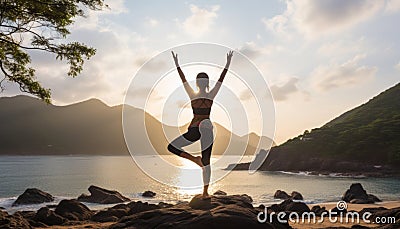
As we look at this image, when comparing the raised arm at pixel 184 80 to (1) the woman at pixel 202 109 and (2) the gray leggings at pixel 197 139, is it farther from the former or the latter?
(2) the gray leggings at pixel 197 139

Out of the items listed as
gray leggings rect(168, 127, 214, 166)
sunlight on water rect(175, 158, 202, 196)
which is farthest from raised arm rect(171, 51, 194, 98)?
sunlight on water rect(175, 158, 202, 196)

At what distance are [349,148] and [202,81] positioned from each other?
130 metres

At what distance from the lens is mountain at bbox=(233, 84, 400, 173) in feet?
384

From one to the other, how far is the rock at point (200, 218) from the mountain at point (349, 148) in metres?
112

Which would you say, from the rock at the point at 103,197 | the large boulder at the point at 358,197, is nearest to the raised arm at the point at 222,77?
the rock at the point at 103,197

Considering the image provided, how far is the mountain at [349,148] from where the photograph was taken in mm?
117188

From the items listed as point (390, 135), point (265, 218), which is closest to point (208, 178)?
point (265, 218)

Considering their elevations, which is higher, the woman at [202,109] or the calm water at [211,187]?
the woman at [202,109]

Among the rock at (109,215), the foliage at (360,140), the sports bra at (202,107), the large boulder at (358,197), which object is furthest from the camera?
the foliage at (360,140)

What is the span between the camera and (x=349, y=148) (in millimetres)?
127375

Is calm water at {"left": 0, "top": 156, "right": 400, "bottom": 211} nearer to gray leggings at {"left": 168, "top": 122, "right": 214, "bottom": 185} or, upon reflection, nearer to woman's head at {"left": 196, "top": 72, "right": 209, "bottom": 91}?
gray leggings at {"left": 168, "top": 122, "right": 214, "bottom": 185}

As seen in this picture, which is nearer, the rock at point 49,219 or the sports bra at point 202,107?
the sports bra at point 202,107

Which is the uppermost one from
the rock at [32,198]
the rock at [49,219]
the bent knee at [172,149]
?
the bent knee at [172,149]

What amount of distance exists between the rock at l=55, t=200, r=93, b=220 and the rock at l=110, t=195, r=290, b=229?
16729 mm
